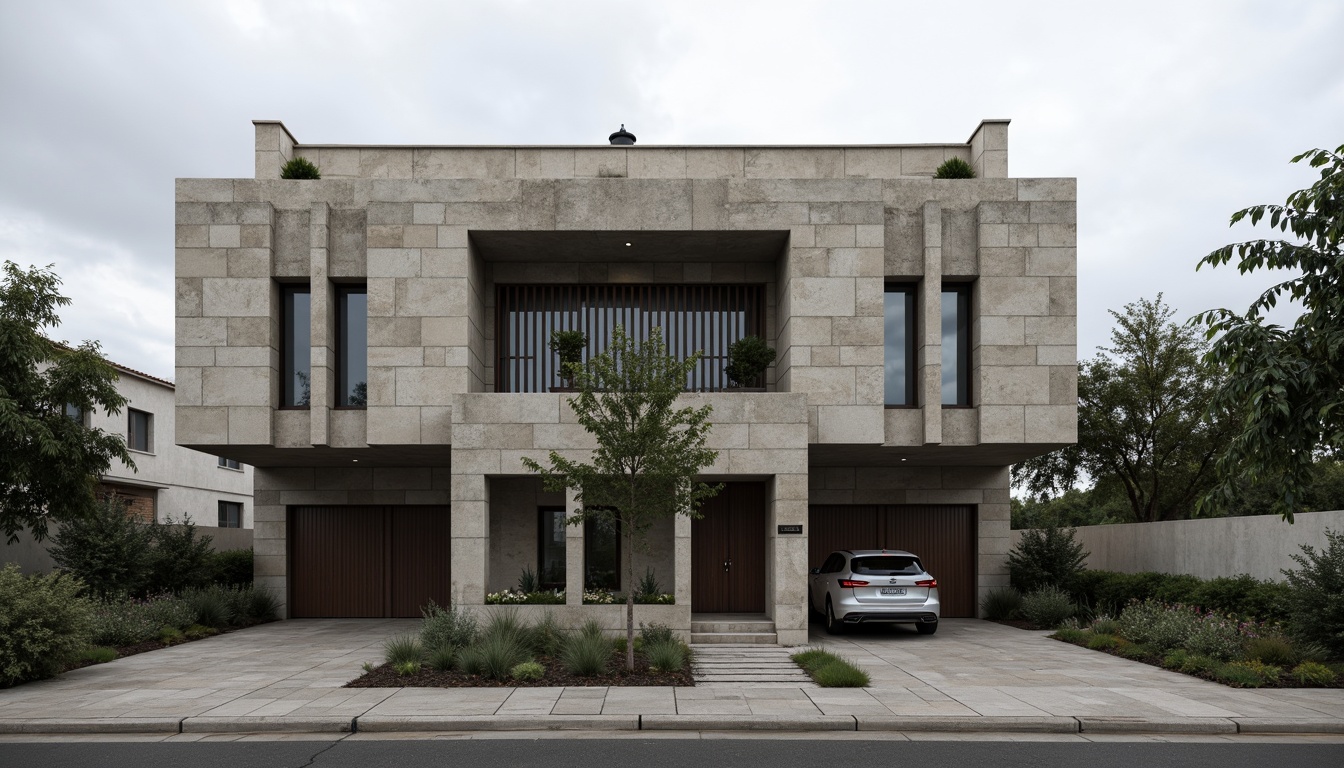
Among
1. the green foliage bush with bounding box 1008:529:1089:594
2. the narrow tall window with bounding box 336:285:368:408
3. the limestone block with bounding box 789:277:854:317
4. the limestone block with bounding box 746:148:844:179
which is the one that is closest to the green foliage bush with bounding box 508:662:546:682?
the narrow tall window with bounding box 336:285:368:408

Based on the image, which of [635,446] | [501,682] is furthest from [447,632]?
[635,446]

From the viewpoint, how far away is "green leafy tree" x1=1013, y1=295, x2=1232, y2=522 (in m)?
27.4

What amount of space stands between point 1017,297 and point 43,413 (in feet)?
61.8

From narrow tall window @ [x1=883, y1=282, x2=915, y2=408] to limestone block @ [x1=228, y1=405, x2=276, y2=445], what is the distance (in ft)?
41.6

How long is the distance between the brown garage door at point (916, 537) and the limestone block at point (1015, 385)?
184 inches

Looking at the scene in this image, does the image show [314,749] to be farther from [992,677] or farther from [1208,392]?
[1208,392]

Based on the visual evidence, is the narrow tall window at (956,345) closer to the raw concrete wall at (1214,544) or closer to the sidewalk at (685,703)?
the raw concrete wall at (1214,544)

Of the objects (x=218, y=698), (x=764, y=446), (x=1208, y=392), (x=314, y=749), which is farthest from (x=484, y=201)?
(x=1208, y=392)

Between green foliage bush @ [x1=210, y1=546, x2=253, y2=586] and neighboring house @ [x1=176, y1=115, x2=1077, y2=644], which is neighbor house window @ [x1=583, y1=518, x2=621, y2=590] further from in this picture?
green foliage bush @ [x1=210, y1=546, x2=253, y2=586]

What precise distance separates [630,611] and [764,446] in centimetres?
476

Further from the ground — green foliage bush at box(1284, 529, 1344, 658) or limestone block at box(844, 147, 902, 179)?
limestone block at box(844, 147, 902, 179)

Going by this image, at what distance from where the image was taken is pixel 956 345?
779 inches

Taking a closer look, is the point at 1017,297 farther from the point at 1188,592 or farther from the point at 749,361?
the point at 1188,592

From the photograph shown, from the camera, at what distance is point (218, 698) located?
1184cm
